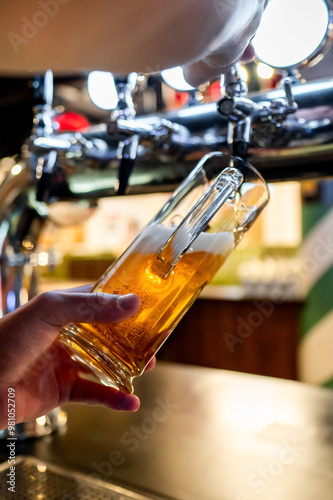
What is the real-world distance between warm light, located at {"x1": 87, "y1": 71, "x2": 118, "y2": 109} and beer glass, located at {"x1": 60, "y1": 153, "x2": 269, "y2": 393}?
51cm

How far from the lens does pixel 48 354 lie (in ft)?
2.88

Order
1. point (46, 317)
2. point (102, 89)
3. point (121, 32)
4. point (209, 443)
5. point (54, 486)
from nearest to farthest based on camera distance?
point (121, 32) → point (46, 317) → point (54, 486) → point (209, 443) → point (102, 89)

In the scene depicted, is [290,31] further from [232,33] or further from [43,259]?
[43,259]

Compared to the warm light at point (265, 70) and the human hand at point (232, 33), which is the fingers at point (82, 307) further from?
the warm light at point (265, 70)

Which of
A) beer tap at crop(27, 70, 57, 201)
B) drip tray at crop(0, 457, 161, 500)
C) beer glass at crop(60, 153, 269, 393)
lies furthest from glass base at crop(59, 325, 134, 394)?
beer tap at crop(27, 70, 57, 201)

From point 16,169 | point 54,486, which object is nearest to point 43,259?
point 16,169

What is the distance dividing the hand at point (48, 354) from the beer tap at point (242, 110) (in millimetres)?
331

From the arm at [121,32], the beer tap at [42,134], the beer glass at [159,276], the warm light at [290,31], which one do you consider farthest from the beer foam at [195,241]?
the beer tap at [42,134]

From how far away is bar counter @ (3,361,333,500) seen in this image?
34.0 inches

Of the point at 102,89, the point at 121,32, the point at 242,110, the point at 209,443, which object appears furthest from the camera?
the point at 102,89

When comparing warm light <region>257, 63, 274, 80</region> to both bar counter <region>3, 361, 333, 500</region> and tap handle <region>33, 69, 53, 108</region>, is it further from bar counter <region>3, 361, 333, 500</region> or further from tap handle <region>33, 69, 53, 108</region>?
bar counter <region>3, 361, 333, 500</region>

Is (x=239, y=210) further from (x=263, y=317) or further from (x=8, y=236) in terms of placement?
(x=263, y=317)

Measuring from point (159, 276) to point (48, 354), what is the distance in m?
0.33

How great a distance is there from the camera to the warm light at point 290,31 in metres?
0.82
